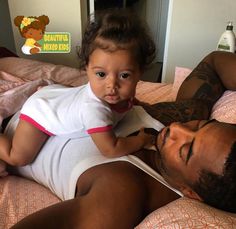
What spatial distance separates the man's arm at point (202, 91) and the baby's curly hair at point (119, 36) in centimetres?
24

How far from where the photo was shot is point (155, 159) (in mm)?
917

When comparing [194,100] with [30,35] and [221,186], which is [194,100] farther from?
[30,35]

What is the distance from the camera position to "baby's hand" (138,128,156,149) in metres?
0.93

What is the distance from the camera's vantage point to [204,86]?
1.26 metres

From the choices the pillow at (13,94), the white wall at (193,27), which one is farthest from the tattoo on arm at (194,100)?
the white wall at (193,27)

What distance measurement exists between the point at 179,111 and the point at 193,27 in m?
1.43

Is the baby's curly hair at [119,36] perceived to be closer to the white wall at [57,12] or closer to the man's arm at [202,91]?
the man's arm at [202,91]

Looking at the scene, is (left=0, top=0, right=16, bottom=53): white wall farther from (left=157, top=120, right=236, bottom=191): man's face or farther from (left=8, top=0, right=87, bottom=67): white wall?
(left=157, top=120, right=236, bottom=191): man's face

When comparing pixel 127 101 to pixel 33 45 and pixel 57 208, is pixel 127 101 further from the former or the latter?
pixel 33 45

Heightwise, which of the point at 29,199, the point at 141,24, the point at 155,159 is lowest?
the point at 29,199

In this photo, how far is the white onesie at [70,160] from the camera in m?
0.83

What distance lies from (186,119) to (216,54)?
0.45 meters

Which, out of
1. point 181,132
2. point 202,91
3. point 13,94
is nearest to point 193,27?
point 202,91

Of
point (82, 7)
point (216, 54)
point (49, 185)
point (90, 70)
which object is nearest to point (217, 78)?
point (216, 54)
